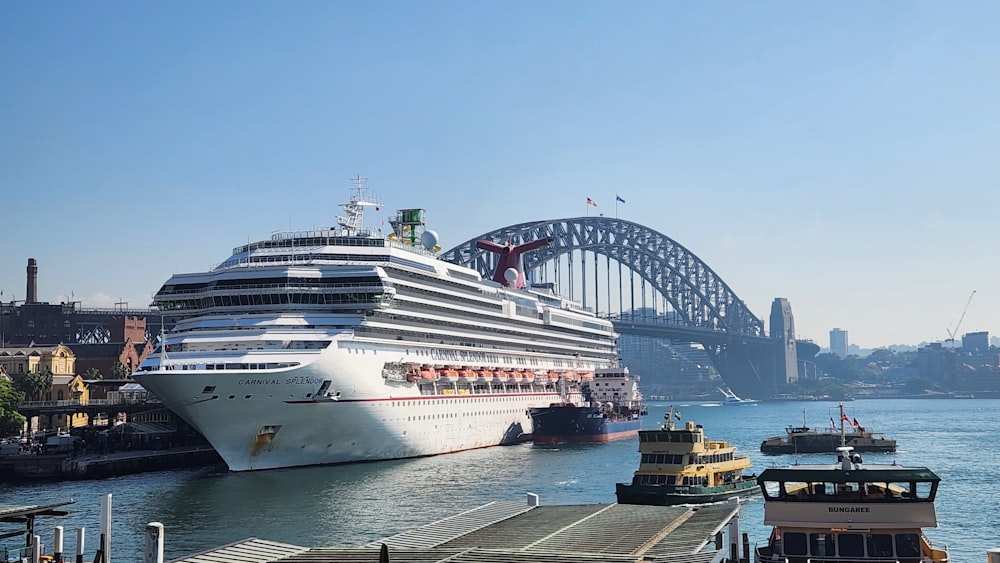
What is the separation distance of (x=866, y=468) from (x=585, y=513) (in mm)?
7740

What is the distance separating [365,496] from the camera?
49969 millimetres

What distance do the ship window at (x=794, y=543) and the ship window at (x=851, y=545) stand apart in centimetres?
79

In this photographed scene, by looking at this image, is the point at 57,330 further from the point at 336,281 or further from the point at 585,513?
the point at 585,513

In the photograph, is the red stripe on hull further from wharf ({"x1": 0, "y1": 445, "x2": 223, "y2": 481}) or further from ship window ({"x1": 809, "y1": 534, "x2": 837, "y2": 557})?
ship window ({"x1": 809, "y1": 534, "x2": 837, "y2": 557})

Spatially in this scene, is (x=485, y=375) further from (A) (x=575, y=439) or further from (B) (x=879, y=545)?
(B) (x=879, y=545)

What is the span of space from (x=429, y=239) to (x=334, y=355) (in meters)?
37.6

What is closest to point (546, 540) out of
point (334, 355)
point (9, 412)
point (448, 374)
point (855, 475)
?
point (855, 475)

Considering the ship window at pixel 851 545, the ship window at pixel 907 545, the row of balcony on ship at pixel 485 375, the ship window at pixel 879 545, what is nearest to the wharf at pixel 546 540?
the ship window at pixel 851 545

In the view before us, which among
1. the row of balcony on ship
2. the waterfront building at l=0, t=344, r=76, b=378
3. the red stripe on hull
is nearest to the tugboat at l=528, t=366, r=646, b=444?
the red stripe on hull

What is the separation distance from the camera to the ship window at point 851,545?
23703 millimetres

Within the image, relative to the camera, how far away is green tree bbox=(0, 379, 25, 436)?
7406 centimetres

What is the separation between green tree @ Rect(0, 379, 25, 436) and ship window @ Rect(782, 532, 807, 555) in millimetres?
64810

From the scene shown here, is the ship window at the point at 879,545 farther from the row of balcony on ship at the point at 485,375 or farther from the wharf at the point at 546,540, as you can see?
the row of balcony on ship at the point at 485,375

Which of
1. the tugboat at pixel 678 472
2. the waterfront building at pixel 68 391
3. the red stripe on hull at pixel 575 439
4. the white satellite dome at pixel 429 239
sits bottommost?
the red stripe on hull at pixel 575 439
